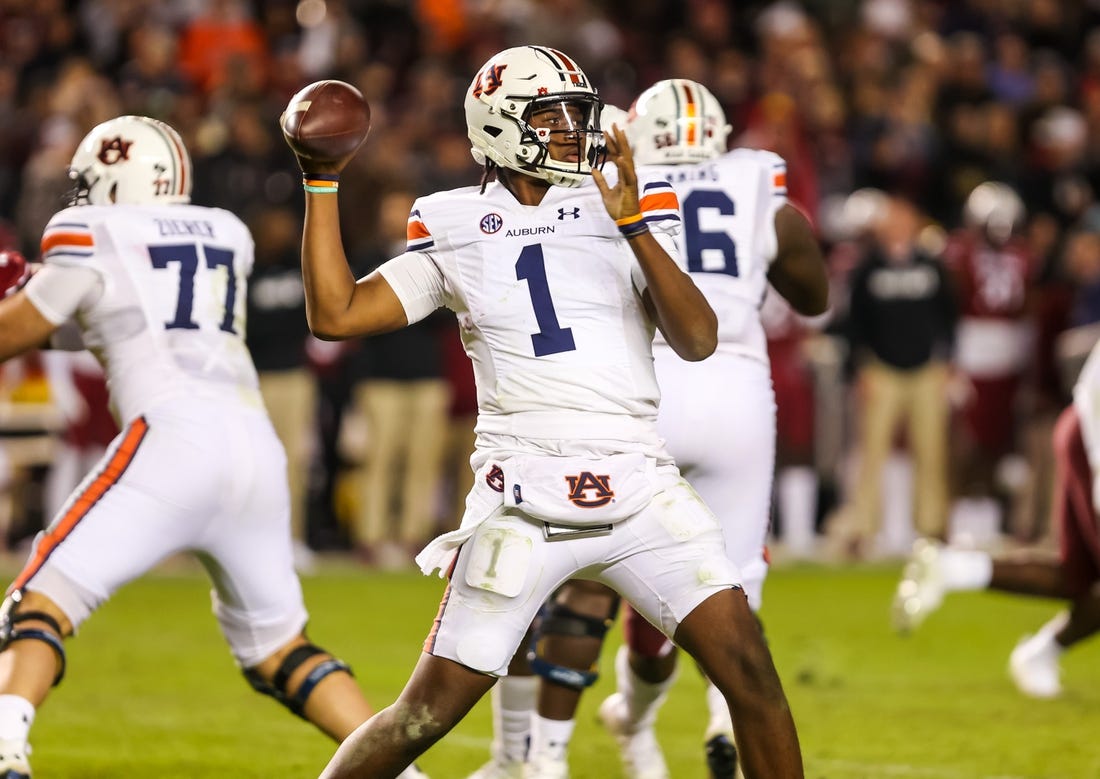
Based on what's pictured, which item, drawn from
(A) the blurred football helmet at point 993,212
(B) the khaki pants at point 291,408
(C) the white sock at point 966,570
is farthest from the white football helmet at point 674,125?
(A) the blurred football helmet at point 993,212

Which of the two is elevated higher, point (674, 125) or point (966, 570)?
point (674, 125)

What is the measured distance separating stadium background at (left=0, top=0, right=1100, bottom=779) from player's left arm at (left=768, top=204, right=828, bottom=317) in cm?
158

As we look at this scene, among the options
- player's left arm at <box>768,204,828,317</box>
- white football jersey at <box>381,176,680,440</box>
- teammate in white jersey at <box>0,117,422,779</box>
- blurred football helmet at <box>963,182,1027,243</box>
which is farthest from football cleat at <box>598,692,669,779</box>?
blurred football helmet at <box>963,182,1027,243</box>

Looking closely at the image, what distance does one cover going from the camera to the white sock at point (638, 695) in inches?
218

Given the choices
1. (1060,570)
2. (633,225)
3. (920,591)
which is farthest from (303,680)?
(1060,570)

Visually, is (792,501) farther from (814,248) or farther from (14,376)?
(814,248)

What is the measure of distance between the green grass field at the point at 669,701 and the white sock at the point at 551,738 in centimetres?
58

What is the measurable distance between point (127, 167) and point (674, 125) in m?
1.74

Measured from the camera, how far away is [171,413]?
16.3 feet

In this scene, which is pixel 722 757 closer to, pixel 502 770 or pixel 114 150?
pixel 502 770

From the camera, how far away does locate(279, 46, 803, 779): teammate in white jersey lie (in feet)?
13.2

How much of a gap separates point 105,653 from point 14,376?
3871 millimetres

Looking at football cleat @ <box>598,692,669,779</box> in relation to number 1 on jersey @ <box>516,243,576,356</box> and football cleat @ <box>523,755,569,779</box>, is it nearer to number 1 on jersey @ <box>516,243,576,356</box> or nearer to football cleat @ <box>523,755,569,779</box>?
football cleat @ <box>523,755,569,779</box>

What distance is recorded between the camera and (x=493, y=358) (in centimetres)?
425
